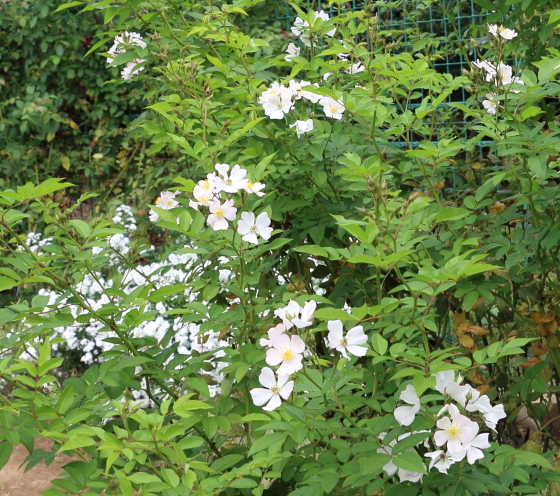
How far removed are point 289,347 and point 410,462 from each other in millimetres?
276

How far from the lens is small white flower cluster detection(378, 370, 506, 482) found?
116 cm

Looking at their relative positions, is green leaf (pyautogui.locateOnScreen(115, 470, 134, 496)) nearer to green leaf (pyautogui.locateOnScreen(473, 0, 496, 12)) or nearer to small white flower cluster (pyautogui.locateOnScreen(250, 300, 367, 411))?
small white flower cluster (pyautogui.locateOnScreen(250, 300, 367, 411))

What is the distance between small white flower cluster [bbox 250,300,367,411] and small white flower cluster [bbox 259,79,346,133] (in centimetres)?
66

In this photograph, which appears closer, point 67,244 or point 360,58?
point 67,244

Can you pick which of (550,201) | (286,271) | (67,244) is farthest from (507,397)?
(67,244)

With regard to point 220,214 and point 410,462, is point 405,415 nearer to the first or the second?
point 410,462

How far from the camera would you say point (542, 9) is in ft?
6.77

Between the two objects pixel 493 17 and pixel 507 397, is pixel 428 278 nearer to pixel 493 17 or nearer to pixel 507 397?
pixel 507 397

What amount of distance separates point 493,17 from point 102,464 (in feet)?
5.84

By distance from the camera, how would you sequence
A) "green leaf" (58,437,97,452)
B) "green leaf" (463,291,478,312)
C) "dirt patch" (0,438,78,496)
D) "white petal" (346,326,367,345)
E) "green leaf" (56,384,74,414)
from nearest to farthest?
"green leaf" (58,437,97,452) → "white petal" (346,326,367,345) → "green leaf" (56,384,74,414) → "green leaf" (463,291,478,312) → "dirt patch" (0,438,78,496)

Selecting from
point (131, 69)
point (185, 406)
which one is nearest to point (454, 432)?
point (185, 406)

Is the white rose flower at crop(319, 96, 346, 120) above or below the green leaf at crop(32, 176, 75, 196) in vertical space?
below

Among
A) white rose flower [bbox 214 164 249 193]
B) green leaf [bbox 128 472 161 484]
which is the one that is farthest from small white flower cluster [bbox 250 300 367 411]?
white rose flower [bbox 214 164 249 193]

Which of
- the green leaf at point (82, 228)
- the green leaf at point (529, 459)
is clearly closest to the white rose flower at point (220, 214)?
the green leaf at point (82, 228)
